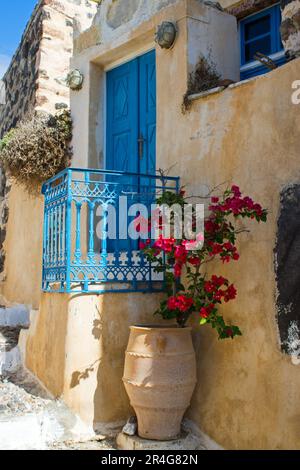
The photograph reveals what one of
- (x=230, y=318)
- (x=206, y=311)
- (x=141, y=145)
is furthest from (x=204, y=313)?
(x=141, y=145)

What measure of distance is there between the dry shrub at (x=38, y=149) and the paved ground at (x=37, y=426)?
3516 millimetres

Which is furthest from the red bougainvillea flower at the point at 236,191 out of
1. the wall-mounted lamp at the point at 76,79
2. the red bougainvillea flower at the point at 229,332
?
the wall-mounted lamp at the point at 76,79

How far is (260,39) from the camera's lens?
5.52 metres

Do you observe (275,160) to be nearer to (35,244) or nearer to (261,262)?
(261,262)

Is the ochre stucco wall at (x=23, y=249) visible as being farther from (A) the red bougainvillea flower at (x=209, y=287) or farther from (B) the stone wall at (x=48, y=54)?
(A) the red bougainvillea flower at (x=209, y=287)

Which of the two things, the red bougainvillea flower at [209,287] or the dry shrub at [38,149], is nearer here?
the red bougainvillea flower at [209,287]

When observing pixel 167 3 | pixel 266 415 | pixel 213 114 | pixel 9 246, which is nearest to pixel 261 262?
pixel 266 415

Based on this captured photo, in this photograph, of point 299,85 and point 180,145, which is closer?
point 299,85

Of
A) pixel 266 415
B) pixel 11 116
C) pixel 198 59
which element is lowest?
pixel 266 415

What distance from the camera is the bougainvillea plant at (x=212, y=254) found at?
3838mm

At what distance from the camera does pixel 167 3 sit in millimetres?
5598

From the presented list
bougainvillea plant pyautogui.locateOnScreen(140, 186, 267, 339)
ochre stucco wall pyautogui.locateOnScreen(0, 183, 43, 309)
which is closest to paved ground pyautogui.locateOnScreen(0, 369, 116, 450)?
bougainvillea plant pyautogui.locateOnScreen(140, 186, 267, 339)

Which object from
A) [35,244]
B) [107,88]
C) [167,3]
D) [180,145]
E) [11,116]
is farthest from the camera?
[11,116]
